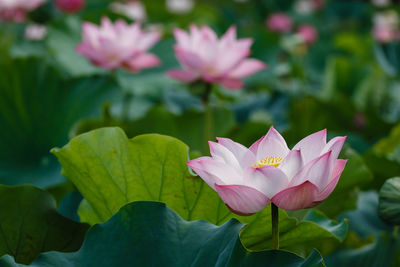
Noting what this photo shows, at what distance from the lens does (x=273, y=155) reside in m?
0.64

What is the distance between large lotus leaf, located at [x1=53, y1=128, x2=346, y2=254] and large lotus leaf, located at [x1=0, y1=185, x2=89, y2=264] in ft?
0.16

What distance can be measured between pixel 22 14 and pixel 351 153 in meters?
2.26

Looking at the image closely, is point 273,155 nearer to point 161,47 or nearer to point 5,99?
point 5,99

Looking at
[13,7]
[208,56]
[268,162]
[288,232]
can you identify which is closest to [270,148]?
[268,162]

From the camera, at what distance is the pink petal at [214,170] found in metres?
0.57

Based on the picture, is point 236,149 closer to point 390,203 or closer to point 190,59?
point 390,203

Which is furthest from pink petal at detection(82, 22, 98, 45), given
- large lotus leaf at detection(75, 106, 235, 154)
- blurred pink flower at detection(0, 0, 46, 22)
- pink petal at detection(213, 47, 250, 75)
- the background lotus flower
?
the background lotus flower

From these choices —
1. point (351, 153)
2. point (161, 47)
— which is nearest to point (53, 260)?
point (351, 153)

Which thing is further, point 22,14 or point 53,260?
point 22,14

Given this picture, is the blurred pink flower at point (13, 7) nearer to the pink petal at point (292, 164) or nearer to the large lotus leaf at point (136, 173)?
the large lotus leaf at point (136, 173)

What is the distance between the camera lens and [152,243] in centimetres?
61

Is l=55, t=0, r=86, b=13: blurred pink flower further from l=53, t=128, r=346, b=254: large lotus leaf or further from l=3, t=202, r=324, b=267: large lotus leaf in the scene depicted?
l=3, t=202, r=324, b=267: large lotus leaf

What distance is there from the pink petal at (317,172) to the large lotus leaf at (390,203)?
165mm

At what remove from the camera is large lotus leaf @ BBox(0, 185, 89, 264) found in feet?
2.29
